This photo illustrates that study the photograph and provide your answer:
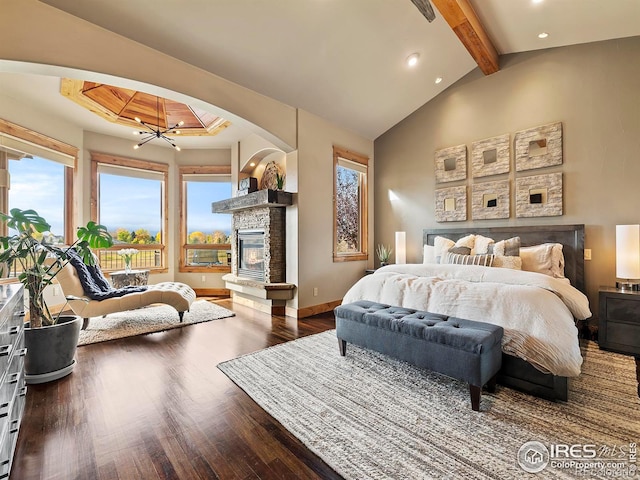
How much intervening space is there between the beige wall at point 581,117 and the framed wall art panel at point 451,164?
15 cm

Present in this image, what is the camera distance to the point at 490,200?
170 inches

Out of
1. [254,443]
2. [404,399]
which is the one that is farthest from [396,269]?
[254,443]

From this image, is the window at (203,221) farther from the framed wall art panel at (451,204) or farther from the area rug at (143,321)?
the framed wall art panel at (451,204)

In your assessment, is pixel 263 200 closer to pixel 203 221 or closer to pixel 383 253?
pixel 383 253

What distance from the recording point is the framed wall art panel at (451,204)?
4539mm

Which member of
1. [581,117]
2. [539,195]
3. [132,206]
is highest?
[581,117]

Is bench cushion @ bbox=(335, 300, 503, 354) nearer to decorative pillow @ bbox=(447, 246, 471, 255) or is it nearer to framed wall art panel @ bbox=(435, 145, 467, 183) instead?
decorative pillow @ bbox=(447, 246, 471, 255)

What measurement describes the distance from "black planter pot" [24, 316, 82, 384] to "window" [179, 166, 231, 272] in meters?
3.82

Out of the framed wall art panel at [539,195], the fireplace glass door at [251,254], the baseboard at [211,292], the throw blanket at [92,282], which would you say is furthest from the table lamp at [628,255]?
the baseboard at [211,292]

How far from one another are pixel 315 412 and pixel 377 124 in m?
4.74

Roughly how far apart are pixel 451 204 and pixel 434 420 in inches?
140

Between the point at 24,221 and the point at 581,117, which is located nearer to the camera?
the point at 24,221

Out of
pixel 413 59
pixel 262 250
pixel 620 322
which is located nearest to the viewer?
pixel 620 322

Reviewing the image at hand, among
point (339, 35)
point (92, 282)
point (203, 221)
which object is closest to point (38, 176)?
point (92, 282)
